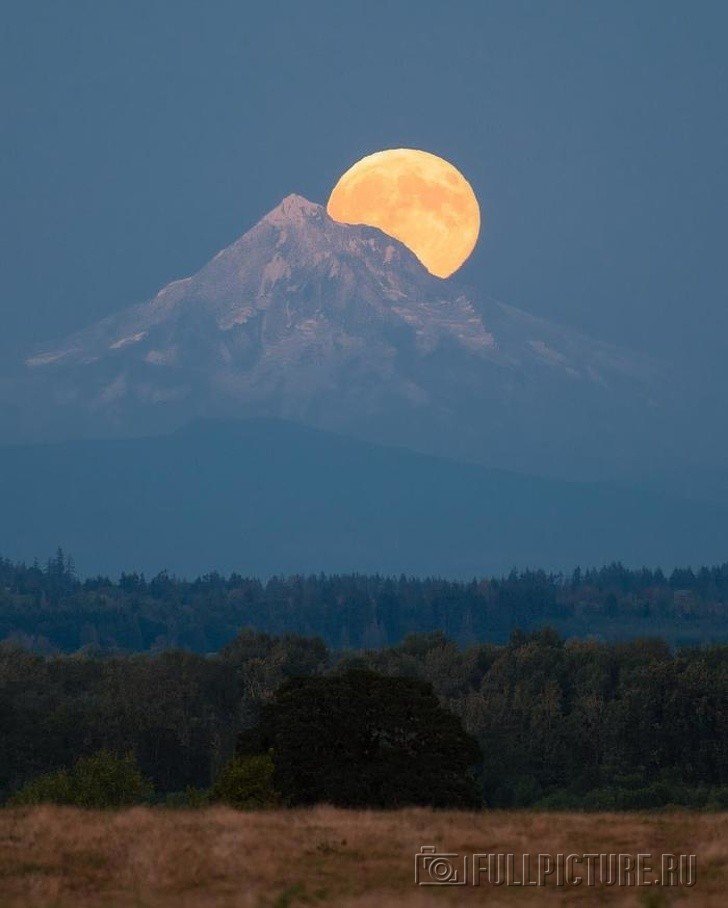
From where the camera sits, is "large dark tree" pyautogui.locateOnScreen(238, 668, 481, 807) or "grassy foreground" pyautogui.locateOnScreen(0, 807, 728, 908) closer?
"grassy foreground" pyautogui.locateOnScreen(0, 807, 728, 908)

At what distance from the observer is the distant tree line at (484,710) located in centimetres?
9269

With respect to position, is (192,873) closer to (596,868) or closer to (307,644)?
(596,868)

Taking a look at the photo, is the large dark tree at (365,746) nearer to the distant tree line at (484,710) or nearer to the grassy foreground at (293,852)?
the grassy foreground at (293,852)

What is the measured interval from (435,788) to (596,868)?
63.8 feet

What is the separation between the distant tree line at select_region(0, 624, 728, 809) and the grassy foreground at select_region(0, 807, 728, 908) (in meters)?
35.5

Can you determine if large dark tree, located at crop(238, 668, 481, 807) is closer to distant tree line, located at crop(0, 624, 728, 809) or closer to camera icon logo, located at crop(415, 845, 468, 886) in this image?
camera icon logo, located at crop(415, 845, 468, 886)

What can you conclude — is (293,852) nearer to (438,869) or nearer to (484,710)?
(438,869)

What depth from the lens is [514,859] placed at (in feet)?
99.4

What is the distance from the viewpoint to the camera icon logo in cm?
2866

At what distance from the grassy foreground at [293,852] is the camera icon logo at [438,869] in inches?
9.2

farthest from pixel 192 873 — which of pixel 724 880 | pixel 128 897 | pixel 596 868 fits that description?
pixel 724 880

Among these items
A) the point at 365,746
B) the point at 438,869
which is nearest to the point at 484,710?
the point at 365,746

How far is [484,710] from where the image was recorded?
113 metres

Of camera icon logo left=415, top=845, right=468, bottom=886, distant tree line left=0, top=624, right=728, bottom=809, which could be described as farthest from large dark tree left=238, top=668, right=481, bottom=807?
distant tree line left=0, top=624, right=728, bottom=809
